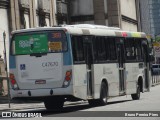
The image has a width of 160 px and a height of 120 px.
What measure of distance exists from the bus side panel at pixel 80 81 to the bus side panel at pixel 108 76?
1.08 metres

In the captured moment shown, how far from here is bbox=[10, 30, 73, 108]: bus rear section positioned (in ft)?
69.0

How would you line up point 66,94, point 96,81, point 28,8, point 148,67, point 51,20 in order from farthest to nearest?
point 51,20, point 28,8, point 148,67, point 96,81, point 66,94

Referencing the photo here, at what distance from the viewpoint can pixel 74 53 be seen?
21.5 m

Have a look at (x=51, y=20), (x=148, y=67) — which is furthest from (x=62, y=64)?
(x=51, y=20)

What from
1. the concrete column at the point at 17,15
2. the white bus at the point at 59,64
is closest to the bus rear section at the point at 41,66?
the white bus at the point at 59,64

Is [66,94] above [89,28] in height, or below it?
below

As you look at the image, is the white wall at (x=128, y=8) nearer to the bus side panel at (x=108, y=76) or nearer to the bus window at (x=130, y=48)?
the bus window at (x=130, y=48)

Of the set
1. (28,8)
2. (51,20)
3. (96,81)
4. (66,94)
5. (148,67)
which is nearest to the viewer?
(66,94)

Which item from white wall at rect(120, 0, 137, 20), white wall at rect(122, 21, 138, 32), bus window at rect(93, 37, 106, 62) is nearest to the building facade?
white wall at rect(122, 21, 138, 32)

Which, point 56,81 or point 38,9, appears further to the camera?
point 38,9

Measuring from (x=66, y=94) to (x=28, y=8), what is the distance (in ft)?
67.5

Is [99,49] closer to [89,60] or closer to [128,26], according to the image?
[89,60]

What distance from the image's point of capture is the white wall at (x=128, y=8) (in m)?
55.5

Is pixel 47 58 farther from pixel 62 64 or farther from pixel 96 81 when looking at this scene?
pixel 96 81
